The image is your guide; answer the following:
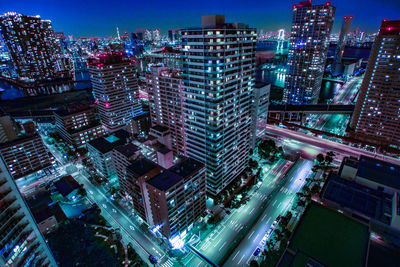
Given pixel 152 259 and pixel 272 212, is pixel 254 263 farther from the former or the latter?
pixel 152 259

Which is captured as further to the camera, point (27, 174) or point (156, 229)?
point (27, 174)

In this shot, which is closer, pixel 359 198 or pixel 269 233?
pixel 359 198

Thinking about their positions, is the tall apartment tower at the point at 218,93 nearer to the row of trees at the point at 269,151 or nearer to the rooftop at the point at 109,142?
the row of trees at the point at 269,151

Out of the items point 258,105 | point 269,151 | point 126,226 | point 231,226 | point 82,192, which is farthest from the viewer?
point 269,151

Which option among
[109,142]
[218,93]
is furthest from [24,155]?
[218,93]

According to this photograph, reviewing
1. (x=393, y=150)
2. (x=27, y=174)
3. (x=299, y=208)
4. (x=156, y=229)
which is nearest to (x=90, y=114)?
(x=27, y=174)

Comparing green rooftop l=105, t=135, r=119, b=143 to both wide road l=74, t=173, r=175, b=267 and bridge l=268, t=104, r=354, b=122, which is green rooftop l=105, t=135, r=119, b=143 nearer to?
wide road l=74, t=173, r=175, b=267

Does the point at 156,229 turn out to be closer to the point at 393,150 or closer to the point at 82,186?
the point at 82,186
